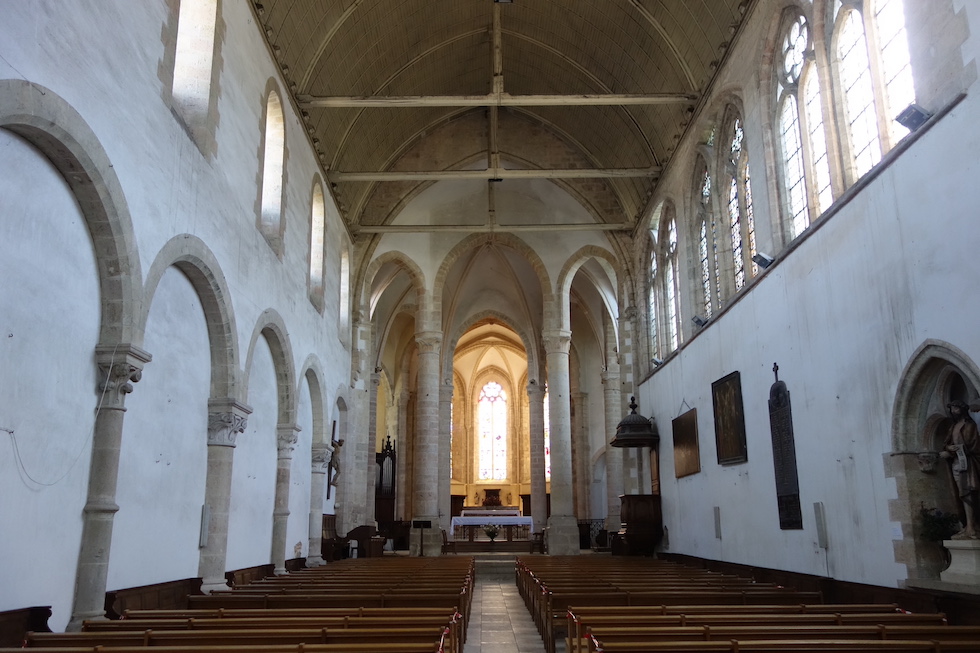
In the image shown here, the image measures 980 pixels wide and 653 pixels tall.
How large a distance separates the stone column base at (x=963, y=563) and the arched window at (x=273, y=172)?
10.7 m

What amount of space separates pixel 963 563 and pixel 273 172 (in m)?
11.8

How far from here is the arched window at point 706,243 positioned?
49.5 ft

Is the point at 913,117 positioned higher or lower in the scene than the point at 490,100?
lower

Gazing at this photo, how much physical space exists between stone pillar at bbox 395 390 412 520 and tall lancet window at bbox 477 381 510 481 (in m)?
8.01

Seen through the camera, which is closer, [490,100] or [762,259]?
[762,259]

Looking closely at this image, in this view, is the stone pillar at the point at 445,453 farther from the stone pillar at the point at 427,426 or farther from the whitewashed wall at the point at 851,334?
the whitewashed wall at the point at 851,334

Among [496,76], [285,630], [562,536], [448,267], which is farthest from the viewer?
[448,267]

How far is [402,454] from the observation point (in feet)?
111

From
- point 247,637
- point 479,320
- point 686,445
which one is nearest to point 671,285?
point 686,445

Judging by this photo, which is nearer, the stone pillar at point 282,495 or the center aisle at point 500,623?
the center aisle at point 500,623

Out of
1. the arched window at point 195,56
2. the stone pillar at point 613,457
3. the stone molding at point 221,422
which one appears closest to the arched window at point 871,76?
the arched window at point 195,56

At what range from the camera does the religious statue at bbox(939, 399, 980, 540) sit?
736cm

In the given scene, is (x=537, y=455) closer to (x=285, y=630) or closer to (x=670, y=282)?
(x=670, y=282)

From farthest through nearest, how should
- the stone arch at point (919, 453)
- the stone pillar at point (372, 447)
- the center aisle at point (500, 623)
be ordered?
the stone pillar at point (372, 447), the center aisle at point (500, 623), the stone arch at point (919, 453)
